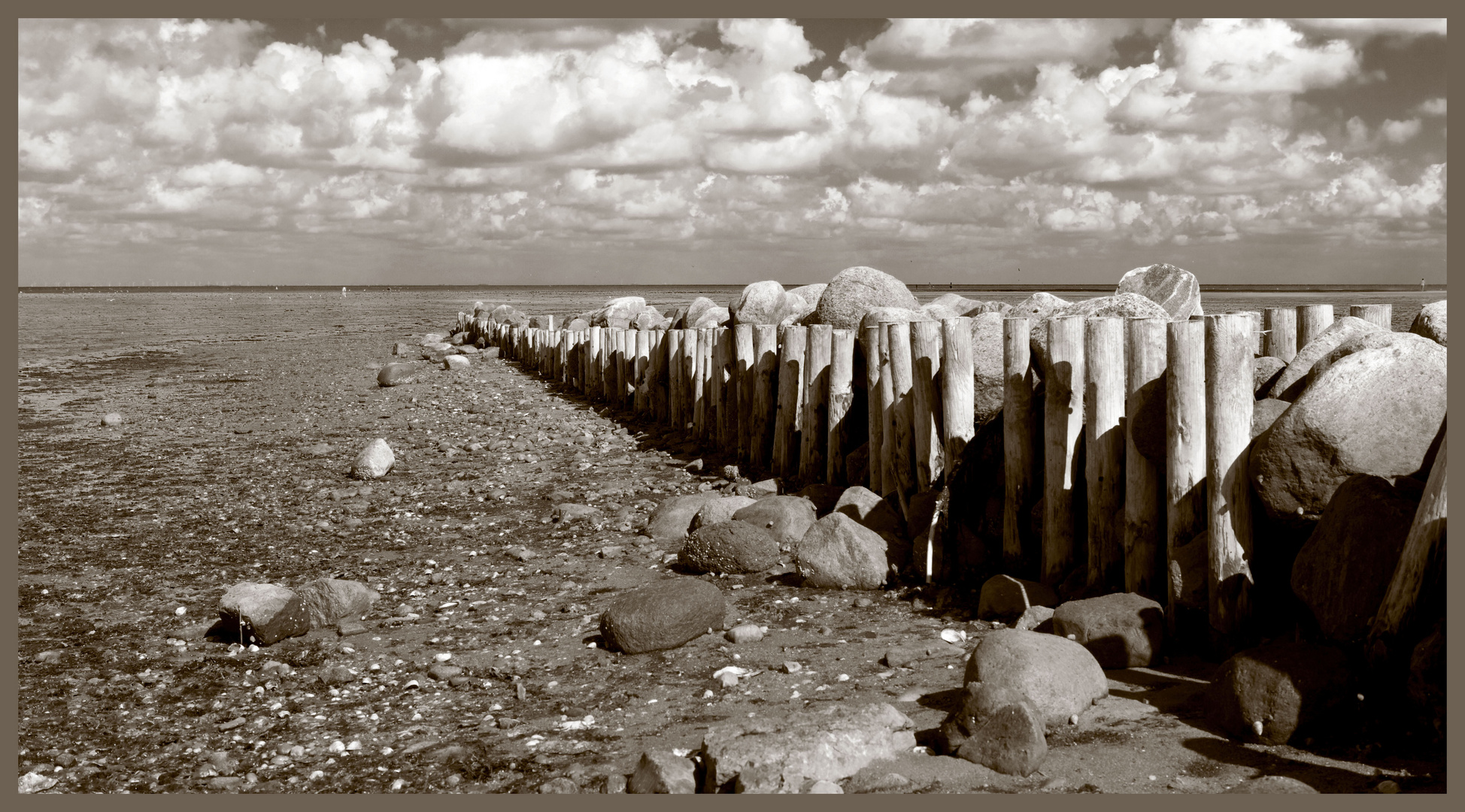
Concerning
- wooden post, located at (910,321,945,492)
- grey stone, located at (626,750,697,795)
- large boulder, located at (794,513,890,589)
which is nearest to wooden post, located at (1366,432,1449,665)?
grey stone, located at (626,750,697,795)

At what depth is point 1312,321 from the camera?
781 cm

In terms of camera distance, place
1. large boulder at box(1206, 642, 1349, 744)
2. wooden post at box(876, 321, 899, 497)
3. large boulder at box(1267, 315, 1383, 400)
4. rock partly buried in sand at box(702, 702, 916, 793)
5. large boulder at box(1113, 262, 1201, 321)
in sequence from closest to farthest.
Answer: rock partly buried in sand at box(702, 702, 916, 793)
large boulder at box(1206, 642, 1349, 744)
large boulder at box(1267, 315, 1383, 400)
wooden post at box(876, 321, 899, 497)
large boulder at box(1113, 262, 1201, 321)

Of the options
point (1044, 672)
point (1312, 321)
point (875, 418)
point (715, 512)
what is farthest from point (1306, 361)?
point (715, 512)

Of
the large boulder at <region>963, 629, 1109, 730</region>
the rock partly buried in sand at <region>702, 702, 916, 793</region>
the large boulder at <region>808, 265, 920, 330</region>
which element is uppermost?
the large boulder at <region>808, 265, 920, 330</region>

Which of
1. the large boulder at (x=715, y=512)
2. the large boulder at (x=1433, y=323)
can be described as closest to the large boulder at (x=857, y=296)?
the large boulder at (x=715, y=512)

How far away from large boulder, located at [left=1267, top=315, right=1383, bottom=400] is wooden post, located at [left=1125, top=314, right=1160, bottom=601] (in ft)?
1.63

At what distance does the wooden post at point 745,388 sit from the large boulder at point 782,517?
2759 millimetres

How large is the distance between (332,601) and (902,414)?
162 inches

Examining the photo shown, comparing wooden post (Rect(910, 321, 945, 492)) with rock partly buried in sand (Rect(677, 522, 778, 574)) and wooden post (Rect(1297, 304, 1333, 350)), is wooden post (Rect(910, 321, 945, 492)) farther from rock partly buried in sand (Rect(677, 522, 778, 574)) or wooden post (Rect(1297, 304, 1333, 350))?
wooden post (Rect(1297, 304, 1333, 350))

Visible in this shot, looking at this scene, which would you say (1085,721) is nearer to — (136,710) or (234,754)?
(234,754)

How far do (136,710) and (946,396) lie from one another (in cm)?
513

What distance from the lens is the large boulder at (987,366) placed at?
7.83 meters

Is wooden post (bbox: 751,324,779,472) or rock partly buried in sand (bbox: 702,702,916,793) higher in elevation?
wooden post (bbox: 751,324,779,472)

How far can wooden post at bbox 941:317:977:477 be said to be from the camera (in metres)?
7.60
